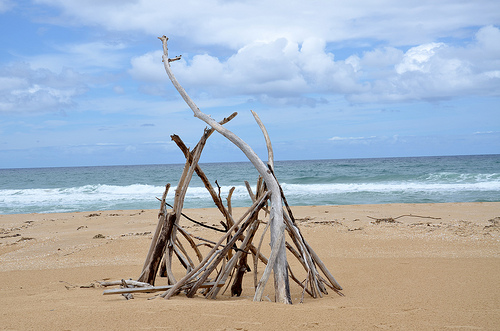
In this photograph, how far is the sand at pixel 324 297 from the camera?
306 centimetres

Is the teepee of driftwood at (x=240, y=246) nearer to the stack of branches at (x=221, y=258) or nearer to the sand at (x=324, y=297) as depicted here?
the stack of branches at (x=221, y=258)

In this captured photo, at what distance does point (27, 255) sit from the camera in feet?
24.8

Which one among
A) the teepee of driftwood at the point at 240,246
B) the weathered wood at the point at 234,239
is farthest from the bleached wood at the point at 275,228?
the weathered wood at the point at 234,239

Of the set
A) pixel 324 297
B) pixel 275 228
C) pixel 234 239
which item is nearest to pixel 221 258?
pixel 234 239

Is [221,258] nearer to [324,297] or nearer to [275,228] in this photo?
[275,228]

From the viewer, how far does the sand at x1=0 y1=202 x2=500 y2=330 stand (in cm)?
306

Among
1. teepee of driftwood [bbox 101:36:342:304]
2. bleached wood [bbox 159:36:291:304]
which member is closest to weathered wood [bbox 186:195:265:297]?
teepee of driftwood [bbox 101:36:342:304]

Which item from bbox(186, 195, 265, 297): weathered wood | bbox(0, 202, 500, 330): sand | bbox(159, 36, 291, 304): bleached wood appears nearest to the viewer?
bbox(0, 202, 500, 330): sand

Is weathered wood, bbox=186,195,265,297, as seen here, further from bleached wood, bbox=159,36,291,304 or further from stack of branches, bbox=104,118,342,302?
bleached wood, bbox=159,36,291,304

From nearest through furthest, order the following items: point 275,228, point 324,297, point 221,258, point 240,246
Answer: point 275,228 < point 221,258 < point 240,246 < point 324,297

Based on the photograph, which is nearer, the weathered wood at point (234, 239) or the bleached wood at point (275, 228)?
the bleached wood at point (275, 228)

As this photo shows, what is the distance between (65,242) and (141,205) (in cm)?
1234

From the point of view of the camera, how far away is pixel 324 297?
4.09 meters

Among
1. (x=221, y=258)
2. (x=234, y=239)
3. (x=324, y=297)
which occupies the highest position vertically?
(x=234, y=239)
